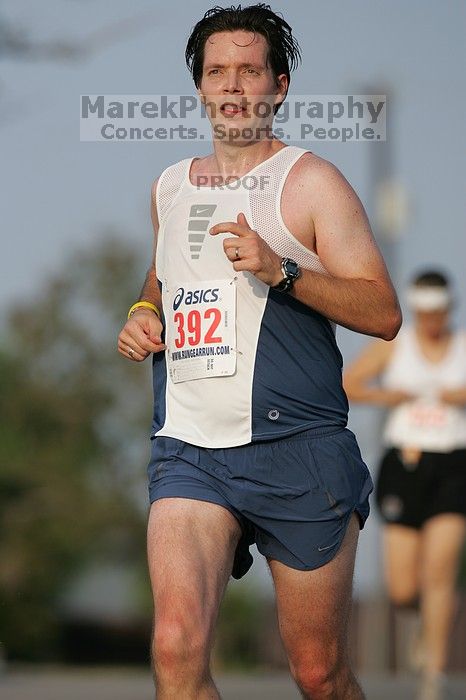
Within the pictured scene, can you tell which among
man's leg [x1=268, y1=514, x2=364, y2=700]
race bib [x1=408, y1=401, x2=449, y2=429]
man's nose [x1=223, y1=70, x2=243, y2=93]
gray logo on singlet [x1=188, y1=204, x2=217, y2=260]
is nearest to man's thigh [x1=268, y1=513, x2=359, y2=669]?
man's leg [x1=268, y1=514, x2=364, y2=700]

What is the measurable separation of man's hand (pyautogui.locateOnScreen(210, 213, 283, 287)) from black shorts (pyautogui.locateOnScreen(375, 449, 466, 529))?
Answer: 4.83 meters

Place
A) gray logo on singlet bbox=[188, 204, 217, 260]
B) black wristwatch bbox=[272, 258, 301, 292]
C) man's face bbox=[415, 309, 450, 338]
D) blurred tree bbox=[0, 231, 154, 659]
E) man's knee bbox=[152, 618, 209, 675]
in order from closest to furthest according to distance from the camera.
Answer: man's knee bbox=[152, 618, 209, 675]
black wristwatch bbox=[272, 258, 301, 292]
gray logo on singlet bbox=[188, 204, 217, 260]
man's face bbox=[415, 309, 450, 338]
blurred tree bbox=[0, 231, 154, 659]

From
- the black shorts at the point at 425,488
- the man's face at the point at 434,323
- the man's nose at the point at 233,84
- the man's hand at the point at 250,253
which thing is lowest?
the black shorts at the point at 425,488

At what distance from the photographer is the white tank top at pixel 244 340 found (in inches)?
190

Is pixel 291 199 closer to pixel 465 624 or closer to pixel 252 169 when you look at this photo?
pixel 252 169

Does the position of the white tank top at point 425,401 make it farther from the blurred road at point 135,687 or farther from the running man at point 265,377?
the running man at point 265,377

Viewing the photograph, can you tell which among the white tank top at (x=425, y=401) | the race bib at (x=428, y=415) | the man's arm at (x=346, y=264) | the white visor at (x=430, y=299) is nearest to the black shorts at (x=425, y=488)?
the white tank top at (x=425, y=401)

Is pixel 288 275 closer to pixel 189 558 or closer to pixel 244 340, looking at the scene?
pixel 244 340

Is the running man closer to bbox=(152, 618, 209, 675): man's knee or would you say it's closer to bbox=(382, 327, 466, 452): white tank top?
bbox=(152, 618, 209, 675): man's knee

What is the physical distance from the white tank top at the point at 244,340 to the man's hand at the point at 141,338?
6 centimetres

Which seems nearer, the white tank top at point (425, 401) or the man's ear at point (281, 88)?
the man's ear at point (281, 88)

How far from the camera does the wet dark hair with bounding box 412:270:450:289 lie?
9.46 meters

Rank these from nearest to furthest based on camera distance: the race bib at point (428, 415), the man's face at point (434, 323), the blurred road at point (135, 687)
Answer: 1. the blurred road at point (135, 687)
2. the race bib at point (428, 415)
3. the man's face at point (434, 323)

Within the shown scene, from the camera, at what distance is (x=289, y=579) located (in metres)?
4.80
